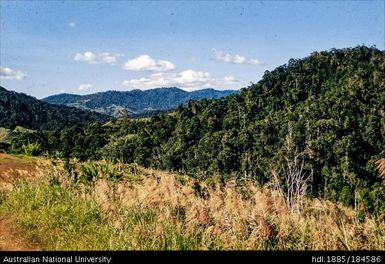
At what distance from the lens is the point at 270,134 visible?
110625 mm

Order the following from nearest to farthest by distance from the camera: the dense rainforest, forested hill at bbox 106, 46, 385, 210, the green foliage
A: the green foliage < forested hill at bbox 106, 46, 385, 210 < the dense rainforest

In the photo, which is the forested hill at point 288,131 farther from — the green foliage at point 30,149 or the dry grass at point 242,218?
the dry grass at point 242,218

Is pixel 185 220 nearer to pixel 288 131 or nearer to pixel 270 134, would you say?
pixel 288 131

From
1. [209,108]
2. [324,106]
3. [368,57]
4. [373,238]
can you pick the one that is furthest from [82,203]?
[368,57]

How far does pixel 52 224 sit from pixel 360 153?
97490 mm

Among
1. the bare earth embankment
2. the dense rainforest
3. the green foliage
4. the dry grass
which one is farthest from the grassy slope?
the dense rainforest

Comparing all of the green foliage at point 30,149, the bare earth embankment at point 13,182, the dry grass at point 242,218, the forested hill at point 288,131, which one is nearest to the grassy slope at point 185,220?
the dry grass at point 242,218

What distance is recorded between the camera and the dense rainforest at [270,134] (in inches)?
3573

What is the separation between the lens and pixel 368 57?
15425 centimetres

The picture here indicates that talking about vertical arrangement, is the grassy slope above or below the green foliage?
below

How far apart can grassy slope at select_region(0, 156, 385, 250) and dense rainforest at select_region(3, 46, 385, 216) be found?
6555cm

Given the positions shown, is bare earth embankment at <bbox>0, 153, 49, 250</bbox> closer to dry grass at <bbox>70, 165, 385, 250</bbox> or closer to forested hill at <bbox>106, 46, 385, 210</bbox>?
dry grass at <bbox>70, 165, 385, 250</bbox>

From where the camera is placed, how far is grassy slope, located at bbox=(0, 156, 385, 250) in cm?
568
